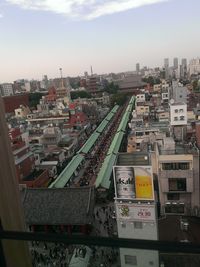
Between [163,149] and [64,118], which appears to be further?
[64,118]

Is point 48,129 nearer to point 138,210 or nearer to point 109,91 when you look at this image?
point 138,210

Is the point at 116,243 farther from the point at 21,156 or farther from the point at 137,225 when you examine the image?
the point at 21,156

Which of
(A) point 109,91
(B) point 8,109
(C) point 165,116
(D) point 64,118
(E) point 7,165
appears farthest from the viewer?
(A) point 109,91

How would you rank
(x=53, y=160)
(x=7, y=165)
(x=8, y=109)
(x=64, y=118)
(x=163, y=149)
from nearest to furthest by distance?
(x=7, y=165)
(x=163, y=149)
(x=53, y=160)
(x=64, y=118)
(x=8, y=109)

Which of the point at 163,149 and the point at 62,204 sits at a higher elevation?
the point at 163,149

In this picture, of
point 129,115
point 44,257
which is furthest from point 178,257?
point 129,115

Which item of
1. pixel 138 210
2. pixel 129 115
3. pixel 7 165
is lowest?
pixel 129 115

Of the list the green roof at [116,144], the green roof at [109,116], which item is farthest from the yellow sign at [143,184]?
the green roof at [109,116]
